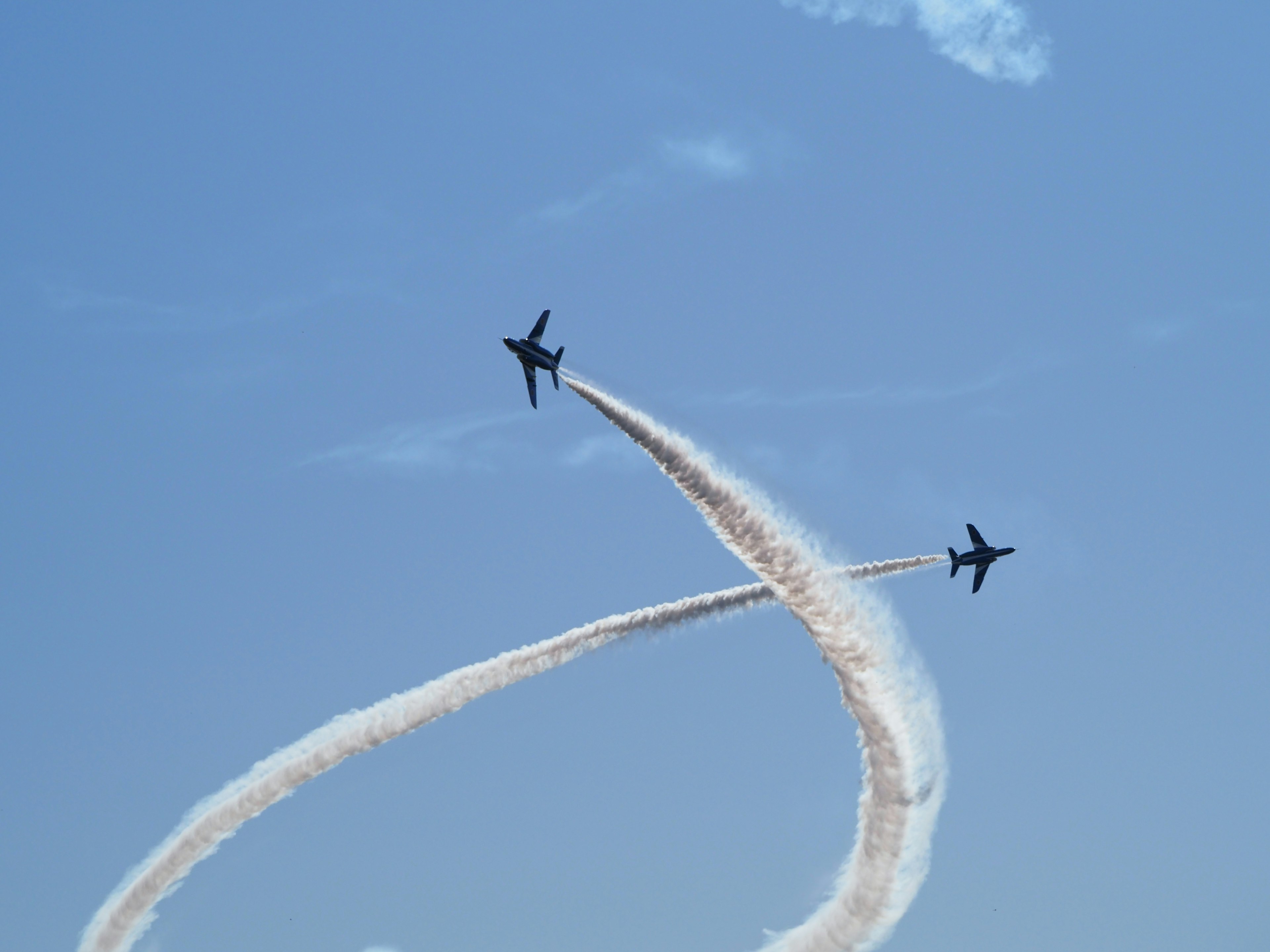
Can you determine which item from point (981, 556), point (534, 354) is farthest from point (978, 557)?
point (534, 354)

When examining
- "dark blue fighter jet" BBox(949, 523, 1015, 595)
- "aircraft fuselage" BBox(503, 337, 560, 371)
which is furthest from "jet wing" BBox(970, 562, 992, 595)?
"aircraft fuselage" BBox(503, 337, 560, 371)

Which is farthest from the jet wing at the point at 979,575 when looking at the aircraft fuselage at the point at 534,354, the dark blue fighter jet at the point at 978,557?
the aircraft fuselage at the point at 534,354

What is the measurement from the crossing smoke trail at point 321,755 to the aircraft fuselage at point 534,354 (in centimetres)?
1477

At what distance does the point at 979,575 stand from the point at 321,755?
39.0 meters

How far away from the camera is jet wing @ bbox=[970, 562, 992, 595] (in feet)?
353

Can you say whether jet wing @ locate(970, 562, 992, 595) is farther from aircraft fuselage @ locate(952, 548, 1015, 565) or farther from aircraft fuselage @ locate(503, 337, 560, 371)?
aircraft fuselage @ locate(503, 337, 560, 371)

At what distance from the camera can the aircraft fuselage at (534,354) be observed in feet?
310

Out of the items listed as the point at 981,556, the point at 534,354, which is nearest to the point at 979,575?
the point at 981,556

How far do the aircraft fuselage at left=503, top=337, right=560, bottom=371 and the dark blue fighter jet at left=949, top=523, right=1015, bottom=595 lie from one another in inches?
992

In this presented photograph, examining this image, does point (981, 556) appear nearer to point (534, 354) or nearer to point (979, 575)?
point (979, 575)

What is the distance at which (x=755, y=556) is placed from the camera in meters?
92.3

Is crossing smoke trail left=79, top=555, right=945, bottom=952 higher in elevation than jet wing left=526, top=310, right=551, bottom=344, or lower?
lower

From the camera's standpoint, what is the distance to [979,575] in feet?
355

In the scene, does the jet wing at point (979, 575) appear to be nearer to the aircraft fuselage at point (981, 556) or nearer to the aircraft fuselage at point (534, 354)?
the aircraft fuselage at point (981, 556)
